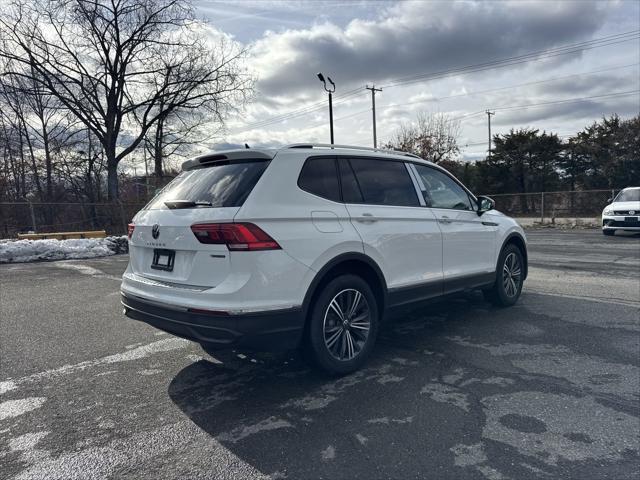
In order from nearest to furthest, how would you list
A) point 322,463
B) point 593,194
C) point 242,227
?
point 322,463 < point 242,227 < point 593,194

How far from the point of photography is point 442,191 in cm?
501

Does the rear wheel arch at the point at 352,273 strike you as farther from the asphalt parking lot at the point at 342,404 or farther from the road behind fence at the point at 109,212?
the road behind fence at the point at 109,212

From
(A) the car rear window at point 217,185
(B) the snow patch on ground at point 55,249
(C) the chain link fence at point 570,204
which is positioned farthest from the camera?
(C) the chain link fence at point 570,204

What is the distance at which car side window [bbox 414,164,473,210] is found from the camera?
4809 millimetres

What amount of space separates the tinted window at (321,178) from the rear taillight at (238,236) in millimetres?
625

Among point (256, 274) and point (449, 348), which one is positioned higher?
point (256, 274)

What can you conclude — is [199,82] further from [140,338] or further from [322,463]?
[322,463]

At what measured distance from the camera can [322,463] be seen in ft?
8.19

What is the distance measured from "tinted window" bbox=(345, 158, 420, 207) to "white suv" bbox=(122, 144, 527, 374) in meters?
0.01

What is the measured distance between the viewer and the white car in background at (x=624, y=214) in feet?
48.0

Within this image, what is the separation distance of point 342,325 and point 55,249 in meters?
12.2

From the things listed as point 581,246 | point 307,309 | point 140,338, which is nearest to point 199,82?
point 581,246

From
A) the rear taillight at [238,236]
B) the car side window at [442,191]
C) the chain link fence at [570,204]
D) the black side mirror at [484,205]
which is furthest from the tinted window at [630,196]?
the rear taillight at [238,236]

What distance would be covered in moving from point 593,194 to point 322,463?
2709 centimetres
